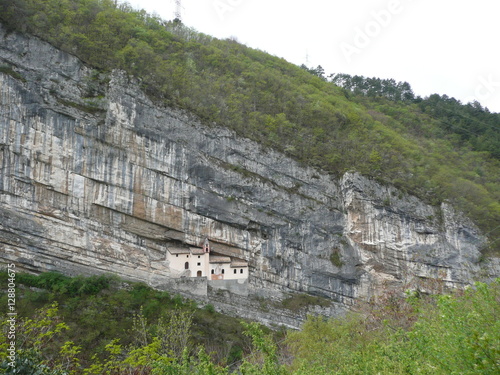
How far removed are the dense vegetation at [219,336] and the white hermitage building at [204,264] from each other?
317cm

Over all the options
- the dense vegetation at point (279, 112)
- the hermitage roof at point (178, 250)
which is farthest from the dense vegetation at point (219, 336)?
the dense vegetation at point (279, 112)

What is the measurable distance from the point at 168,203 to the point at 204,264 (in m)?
5.68

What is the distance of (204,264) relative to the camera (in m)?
30.6

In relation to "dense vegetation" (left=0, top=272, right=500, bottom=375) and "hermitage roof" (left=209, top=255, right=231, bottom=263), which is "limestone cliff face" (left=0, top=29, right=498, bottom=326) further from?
"dense vegetation" (left=0, top=272, right=500, bottom=375)

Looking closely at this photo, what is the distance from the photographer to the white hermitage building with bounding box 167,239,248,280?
1168 inches

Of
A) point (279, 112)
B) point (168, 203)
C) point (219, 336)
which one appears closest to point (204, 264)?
point (168, 203)

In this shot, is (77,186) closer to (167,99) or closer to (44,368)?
(167,99)

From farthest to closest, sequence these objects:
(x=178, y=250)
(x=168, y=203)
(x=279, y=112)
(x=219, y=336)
Answer: 1. (x=279, y=112)
2. (x=178, y=250)
3. (x=168, y=203)
4. (x=219, y=336)

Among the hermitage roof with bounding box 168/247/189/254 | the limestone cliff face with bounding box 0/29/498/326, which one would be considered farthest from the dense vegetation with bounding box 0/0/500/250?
the hermitage roof with bounding box 168/247/189/254

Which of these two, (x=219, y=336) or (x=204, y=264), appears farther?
(x=204, y=264)

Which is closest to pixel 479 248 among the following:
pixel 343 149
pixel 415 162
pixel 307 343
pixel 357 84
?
pixel 415 162

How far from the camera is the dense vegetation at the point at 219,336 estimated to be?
6125mm

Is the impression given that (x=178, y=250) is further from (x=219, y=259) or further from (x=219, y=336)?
(x=219, y=336)

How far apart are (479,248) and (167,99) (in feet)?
101
